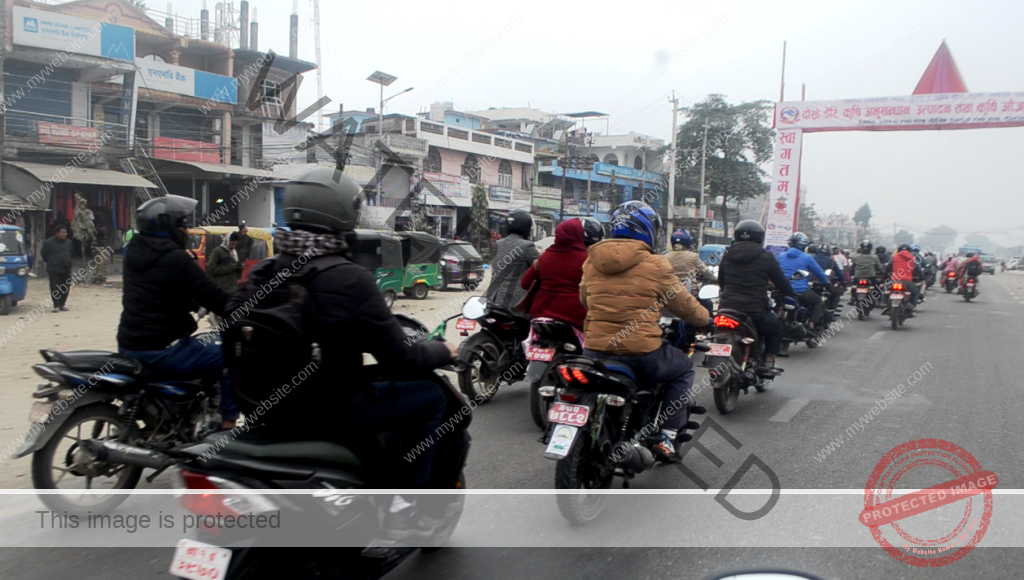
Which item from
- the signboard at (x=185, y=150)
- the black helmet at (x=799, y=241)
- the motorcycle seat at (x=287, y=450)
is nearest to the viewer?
the motorcycle seat at (x=287, y=450)

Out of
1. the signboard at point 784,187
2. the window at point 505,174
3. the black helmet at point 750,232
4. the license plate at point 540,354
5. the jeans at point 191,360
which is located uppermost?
the window at point 505,174

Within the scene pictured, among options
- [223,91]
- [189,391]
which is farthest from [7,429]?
[223,91]

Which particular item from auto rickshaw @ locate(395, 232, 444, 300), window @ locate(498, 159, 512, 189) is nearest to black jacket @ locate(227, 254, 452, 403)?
auto rickshaw @ locate(395, 232, 444, 300)

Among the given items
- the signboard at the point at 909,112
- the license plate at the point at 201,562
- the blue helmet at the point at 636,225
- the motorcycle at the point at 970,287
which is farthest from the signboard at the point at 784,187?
the license plate at the point at 201,562

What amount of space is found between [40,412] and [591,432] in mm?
2786

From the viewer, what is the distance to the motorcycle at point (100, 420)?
3574 mm

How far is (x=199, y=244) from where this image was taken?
16578 mm

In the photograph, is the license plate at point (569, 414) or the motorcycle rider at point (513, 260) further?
the motorcycle rider at point (513, 260)

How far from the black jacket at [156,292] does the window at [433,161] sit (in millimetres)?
31413

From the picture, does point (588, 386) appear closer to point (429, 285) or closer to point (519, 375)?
point (519, 375)

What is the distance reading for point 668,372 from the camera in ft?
13.5

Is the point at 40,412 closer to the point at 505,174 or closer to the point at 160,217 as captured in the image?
the point at 160,217

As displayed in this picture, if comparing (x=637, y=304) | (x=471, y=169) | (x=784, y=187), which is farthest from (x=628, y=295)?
(x=471, y=169)

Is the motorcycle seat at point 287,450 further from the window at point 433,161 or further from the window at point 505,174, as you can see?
the window at point 505,174
